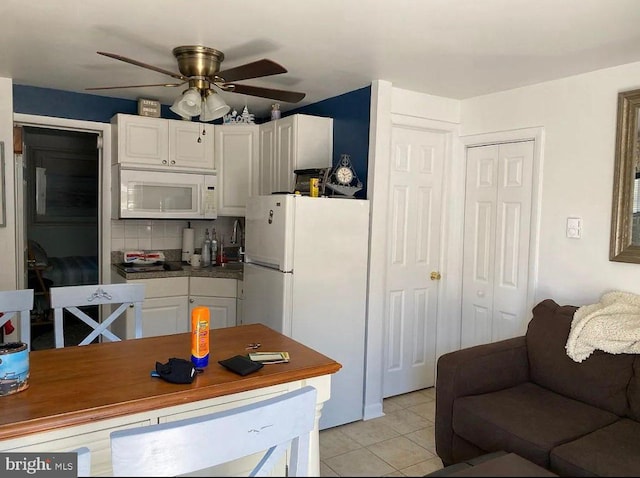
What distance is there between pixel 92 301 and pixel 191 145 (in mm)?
2029

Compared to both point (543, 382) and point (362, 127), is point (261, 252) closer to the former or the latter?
point (362, 127)

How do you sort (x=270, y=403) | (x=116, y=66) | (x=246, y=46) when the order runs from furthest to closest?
1. (x=116, y=66)
2. (x=246, y=46)
3. (x=270, y=403)

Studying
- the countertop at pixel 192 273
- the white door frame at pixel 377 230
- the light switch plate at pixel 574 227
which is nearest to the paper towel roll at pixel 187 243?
the countertop at pixel 192 273

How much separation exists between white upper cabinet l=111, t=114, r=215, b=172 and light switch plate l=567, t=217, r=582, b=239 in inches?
110

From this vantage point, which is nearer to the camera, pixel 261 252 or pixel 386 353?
pixel 261 252

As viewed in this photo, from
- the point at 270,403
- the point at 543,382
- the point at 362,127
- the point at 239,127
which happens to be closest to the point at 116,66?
the point at 239,127

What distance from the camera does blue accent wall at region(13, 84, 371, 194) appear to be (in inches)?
136

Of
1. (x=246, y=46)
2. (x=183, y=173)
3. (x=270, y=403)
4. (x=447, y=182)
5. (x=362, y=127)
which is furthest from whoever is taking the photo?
(x=183, y=173)

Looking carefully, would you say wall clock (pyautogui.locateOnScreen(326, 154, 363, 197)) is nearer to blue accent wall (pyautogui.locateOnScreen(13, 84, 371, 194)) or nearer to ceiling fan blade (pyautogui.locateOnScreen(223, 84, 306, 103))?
blue accent wall (pyautogui.locateOnScreen(13, 84, 371, 194))

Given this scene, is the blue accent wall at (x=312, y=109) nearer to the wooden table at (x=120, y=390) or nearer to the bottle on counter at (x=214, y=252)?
the bottle on counter at (x=214, y=252)

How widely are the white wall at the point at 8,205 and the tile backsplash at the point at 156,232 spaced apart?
769 mm

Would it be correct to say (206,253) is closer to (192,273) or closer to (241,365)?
(192,273)

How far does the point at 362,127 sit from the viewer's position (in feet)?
11.4

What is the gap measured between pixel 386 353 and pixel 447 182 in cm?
140
